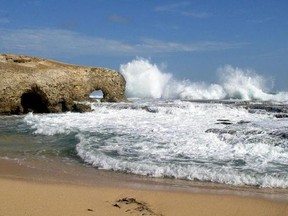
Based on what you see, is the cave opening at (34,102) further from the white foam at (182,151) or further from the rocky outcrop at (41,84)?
the white foam at (182,151)

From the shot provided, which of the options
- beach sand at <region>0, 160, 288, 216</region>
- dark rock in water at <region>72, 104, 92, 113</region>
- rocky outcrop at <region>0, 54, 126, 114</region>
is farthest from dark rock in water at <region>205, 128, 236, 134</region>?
rocky outcrop at <region>0, 54, 126, 114</region>

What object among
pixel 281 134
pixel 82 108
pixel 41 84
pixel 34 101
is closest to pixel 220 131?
pixel 281 134

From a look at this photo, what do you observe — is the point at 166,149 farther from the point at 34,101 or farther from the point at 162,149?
the point at 34,101

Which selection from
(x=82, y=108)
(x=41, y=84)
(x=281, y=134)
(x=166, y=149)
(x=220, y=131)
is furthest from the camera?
(x=41, y=84)

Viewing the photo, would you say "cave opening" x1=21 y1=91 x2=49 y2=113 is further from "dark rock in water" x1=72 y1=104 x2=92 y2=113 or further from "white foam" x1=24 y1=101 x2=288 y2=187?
"white foam" x1=24 y1=101 x2=288 y2=187

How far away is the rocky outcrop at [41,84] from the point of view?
24.1m

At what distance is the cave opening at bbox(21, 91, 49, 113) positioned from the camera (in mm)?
25047

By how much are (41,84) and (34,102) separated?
175 centimetres

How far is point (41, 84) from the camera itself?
24828mm

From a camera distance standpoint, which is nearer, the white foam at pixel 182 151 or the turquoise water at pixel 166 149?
the white foam at pixel 182 151

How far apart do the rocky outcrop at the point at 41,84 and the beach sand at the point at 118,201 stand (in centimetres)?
1745

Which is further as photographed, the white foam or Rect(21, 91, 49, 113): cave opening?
Rect(21, 91, 49, 113): cave opening

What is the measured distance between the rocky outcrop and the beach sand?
17454 mm

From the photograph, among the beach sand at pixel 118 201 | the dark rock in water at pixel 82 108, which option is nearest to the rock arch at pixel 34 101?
the dark rock in water at pixel 82 108
